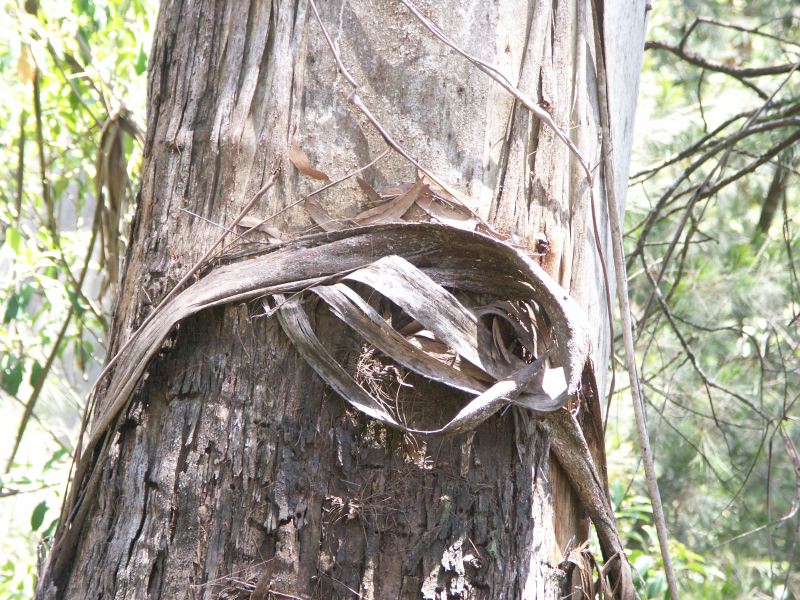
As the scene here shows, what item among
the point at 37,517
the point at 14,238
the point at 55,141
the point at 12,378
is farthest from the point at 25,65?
the point at 37,517

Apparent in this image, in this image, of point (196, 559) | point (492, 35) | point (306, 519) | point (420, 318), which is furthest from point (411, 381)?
point (492, 35)

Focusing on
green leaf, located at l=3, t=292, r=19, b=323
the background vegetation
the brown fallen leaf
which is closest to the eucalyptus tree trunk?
the brown fallen leaf

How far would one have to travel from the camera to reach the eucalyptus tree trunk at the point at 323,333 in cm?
78

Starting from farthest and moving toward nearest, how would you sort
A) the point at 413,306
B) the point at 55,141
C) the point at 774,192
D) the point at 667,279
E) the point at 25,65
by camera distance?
the point at 667,279
the point at 55,141
the point at 25,65
the point at 774,192
the point at 413,306

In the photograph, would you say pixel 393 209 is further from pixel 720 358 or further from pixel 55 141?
pixel 720 358

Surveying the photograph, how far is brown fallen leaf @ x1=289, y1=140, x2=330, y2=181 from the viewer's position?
0.86 meters

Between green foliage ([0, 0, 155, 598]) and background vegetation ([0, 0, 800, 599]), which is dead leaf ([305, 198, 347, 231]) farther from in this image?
green foliage ([0, 0, 155, 598])

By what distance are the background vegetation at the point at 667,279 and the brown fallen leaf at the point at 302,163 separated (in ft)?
2.46

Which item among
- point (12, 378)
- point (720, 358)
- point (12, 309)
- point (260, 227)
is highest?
point (720, 358)

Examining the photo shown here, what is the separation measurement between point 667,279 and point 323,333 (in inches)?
154

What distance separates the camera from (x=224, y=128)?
0.91 metres

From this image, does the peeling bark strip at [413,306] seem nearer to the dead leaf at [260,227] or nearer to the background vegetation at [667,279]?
the dead leaf at [260,227]

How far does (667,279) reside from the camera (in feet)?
14.3

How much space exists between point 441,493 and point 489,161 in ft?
1.23
